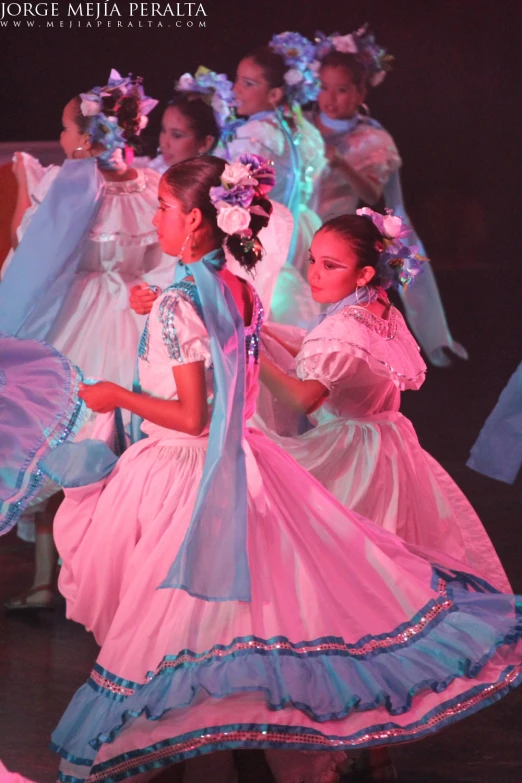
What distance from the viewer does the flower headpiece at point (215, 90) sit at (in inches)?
186

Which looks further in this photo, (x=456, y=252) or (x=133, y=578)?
(x=456, y=252)

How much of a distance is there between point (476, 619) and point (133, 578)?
0.75 metres

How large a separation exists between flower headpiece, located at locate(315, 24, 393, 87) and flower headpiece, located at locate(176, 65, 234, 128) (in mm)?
1005

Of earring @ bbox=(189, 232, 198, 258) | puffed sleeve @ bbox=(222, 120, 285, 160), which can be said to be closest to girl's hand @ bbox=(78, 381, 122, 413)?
earring @ bbox=(189, 232, 198, 258)

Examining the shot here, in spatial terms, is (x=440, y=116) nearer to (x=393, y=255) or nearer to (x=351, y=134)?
(x=351, y=134)

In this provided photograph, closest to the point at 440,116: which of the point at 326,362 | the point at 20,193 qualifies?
the point at 20,193

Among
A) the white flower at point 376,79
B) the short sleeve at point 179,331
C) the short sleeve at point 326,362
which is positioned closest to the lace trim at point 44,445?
the short sleeve at point 179,331

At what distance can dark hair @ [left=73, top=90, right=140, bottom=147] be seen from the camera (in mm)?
4027

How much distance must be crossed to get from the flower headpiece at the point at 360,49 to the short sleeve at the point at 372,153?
0.93 feet

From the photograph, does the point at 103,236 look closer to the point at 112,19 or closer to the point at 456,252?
the point at 112,19

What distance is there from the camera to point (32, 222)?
157 inches

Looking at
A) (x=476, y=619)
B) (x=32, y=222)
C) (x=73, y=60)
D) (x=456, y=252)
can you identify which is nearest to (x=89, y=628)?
(x=476, y=619)

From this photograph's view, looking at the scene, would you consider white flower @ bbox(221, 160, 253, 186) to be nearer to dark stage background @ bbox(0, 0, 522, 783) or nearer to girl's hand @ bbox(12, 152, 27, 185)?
girl's hand @ bbox(12, 152, 27, 185)

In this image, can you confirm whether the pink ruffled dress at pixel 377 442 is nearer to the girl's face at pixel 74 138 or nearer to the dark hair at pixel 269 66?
the girl's face at pixel 74 138
